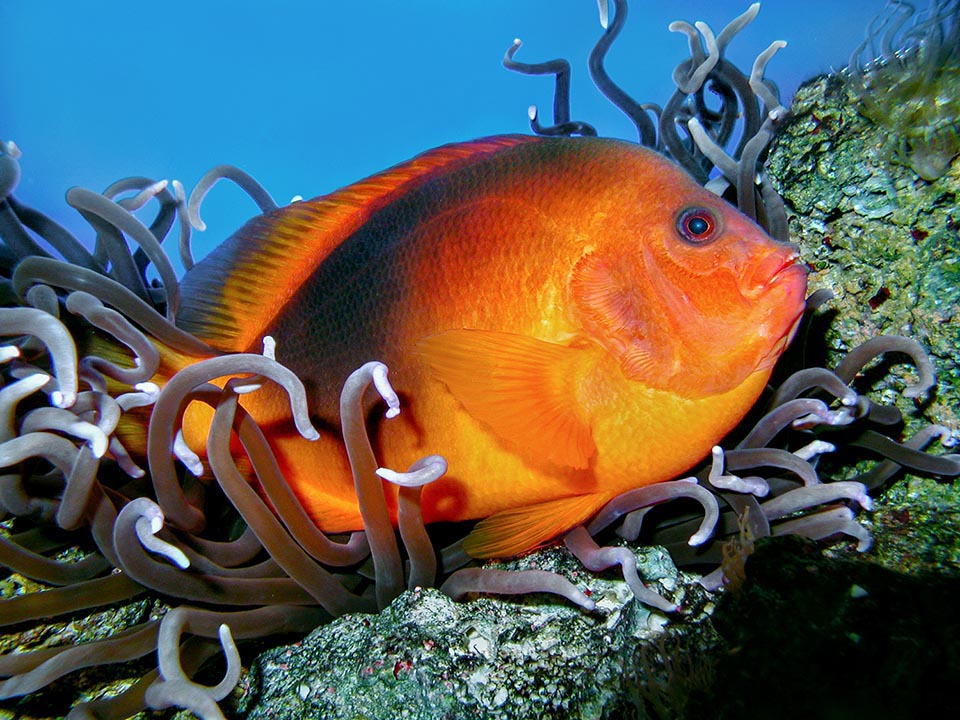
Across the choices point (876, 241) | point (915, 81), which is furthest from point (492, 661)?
point (915, 81)

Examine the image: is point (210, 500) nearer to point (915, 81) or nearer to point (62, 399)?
point (62, 399)

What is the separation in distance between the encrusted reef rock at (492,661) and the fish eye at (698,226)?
69cm

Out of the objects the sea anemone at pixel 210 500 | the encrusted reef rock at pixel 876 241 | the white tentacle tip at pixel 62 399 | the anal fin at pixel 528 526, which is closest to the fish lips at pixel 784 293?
the sea anemone at pixel 210 500

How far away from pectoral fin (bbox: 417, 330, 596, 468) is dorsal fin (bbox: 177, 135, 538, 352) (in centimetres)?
50

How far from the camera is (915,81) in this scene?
1725 millimetres

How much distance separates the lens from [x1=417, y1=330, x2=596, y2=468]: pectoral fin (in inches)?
45.5

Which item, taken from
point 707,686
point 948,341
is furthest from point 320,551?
point 948,341

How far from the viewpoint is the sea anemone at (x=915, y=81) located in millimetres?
1572

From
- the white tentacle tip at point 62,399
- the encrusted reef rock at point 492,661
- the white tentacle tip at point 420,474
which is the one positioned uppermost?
the white tentacle tip at point 62,399

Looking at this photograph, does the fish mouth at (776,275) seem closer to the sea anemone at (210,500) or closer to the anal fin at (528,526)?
the sea anemone at (210,500)

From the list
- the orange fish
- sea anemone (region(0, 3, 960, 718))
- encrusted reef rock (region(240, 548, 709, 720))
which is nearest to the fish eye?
the orange fish

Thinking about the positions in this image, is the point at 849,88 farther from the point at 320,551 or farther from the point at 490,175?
the point at 320,551

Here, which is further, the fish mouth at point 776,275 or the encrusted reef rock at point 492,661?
the fish mouth at point 776,275

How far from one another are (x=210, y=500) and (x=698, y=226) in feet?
4.32
